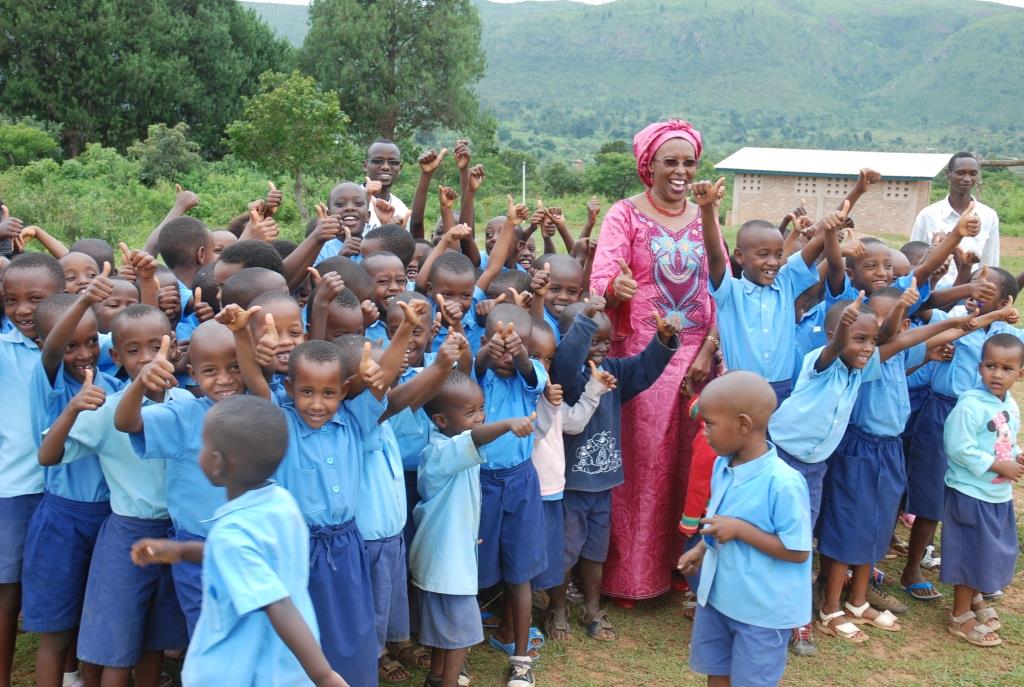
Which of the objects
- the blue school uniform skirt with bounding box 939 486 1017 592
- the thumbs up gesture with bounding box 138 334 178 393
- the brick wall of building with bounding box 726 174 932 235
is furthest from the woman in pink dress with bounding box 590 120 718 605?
the brick wall of building with bounding box 726 174 932 235

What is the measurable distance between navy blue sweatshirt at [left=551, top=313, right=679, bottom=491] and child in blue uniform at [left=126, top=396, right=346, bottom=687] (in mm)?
1776

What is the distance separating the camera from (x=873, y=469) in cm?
425

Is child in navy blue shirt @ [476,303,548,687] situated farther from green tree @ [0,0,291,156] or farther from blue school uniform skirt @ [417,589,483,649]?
green tree @ [0,0,291,156]

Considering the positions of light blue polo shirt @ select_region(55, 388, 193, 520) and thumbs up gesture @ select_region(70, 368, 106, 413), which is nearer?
thumbs up gesture @ select_region(70, 368, 106, 413)

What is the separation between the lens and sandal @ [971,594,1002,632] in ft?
14.0

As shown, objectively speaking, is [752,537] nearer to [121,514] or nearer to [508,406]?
[508,406]

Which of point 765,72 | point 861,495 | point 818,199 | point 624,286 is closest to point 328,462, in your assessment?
point 624,286

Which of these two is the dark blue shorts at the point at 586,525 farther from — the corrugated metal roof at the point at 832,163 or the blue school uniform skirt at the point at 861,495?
the corrugated metal roof at the point at 832,163

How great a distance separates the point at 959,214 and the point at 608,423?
302 centimetres

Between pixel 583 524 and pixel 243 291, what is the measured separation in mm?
1745

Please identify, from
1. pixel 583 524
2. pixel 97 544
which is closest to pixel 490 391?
pixel 583 524

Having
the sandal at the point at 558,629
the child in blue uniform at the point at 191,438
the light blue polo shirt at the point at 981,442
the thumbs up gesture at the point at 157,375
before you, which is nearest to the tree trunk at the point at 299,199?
the sandal at the point at 558,629

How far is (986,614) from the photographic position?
430 centimetres

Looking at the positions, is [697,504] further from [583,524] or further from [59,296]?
[59,296]
